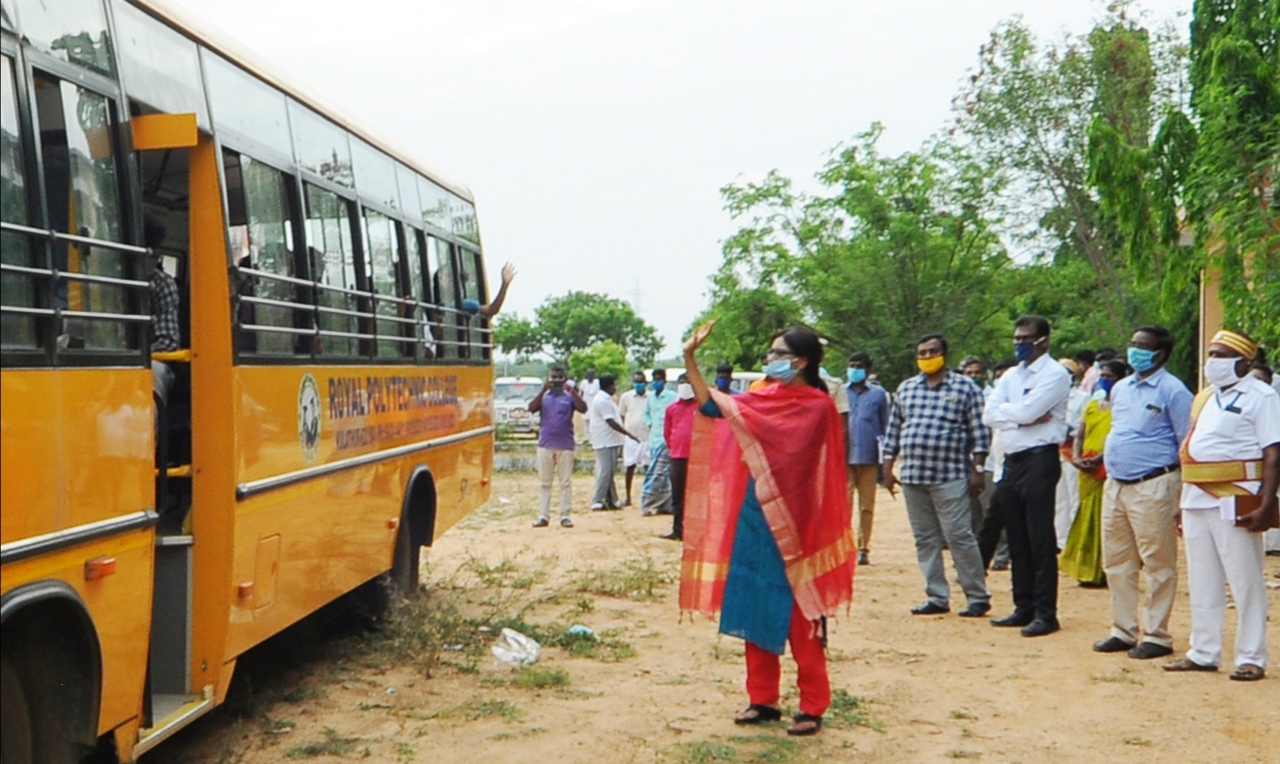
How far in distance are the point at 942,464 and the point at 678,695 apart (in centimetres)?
314

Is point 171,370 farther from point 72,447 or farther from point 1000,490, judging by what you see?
point 1000,490

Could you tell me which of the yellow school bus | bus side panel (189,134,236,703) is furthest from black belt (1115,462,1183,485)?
bus side panel (189,134,236,703)

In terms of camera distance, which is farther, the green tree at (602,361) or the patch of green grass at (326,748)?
the green tree at (602,361)

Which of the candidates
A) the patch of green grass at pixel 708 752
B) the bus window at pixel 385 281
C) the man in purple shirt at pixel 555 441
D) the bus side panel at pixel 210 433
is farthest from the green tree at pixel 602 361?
the bus side panel at pixel 210 433

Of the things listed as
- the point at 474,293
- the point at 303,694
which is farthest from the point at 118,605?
the point at 474,293

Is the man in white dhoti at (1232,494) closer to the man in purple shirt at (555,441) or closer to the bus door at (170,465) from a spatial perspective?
the bus door at (170,465)

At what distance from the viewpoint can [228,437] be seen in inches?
237

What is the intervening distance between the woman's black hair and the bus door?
8.58 ft

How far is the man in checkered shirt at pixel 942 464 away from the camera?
10.4 meters

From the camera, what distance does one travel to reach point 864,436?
13.4m

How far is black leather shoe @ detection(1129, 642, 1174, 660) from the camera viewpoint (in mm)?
8977

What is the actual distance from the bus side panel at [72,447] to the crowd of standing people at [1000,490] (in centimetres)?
245

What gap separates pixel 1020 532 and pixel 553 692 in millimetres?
3507

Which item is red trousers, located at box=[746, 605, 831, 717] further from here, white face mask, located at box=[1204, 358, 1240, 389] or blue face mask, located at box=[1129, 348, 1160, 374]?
blue face mask, located at box=[1129, 348, 1160, 374]
